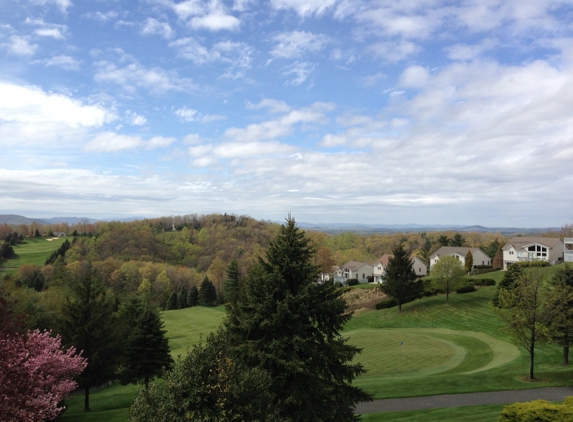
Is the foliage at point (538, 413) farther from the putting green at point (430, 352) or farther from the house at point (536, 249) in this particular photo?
the house at point (536, 249)

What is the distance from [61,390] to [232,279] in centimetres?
4623

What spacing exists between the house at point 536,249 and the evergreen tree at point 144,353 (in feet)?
180

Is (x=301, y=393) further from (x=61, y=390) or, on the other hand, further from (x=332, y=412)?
→ (x=61, y=390)

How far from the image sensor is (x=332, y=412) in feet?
38.4

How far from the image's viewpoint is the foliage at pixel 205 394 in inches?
268

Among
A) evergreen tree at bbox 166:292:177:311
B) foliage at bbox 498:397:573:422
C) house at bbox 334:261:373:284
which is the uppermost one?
foliage at bbox 498:397:573:422

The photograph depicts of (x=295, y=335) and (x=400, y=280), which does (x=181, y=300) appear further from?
(x=295, y=335)

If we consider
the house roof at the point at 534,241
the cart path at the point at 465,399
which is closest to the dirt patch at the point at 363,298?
the house roof at the point at 534,241

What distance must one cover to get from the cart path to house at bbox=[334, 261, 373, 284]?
60445 mm

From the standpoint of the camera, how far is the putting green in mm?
26180

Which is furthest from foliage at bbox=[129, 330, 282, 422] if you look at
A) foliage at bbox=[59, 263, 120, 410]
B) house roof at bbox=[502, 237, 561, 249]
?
house roof at bbox=[502, 237, 561, 249]

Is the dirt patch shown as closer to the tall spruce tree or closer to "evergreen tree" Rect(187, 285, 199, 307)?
"evergreen tree" Rect(187, 285, 199, 307)

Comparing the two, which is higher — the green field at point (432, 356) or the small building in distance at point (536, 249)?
the small building in distance at point (536, 249)

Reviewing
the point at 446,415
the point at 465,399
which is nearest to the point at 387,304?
the point at 465,399
